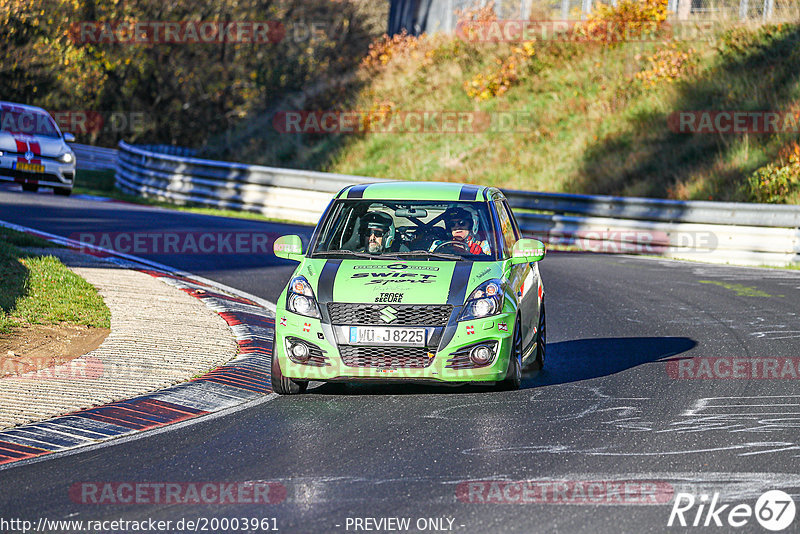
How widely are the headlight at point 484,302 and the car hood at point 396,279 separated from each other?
58 millimetres

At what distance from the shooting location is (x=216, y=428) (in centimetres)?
746

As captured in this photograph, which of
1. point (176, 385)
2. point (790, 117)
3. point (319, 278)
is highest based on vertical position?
point (790, 117)

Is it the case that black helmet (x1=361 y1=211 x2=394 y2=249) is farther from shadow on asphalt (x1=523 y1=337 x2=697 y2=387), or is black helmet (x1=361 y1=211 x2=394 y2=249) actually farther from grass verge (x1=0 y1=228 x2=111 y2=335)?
grass verge (x1=0 y1=228 x2=111 y2=335)

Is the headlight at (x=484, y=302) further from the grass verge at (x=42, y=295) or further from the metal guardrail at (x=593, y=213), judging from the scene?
the metal guardrail at (x=593, y=213)

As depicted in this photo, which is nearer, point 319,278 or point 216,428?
point 216,428

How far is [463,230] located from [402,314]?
4.41 ft

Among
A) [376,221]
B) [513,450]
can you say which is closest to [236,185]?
[376,221]

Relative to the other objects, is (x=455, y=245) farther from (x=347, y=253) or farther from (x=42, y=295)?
(x=42, y=295)


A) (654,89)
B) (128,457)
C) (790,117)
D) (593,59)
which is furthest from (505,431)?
(593,59)

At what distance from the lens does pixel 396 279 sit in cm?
837

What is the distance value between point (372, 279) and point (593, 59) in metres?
24.4

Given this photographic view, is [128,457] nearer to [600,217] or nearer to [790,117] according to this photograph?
[600,217]

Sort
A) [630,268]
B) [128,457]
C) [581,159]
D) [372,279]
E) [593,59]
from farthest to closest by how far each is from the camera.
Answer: [593,59], [581,159], [630,268], [372,279], [128,457]

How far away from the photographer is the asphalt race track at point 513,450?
558cm
